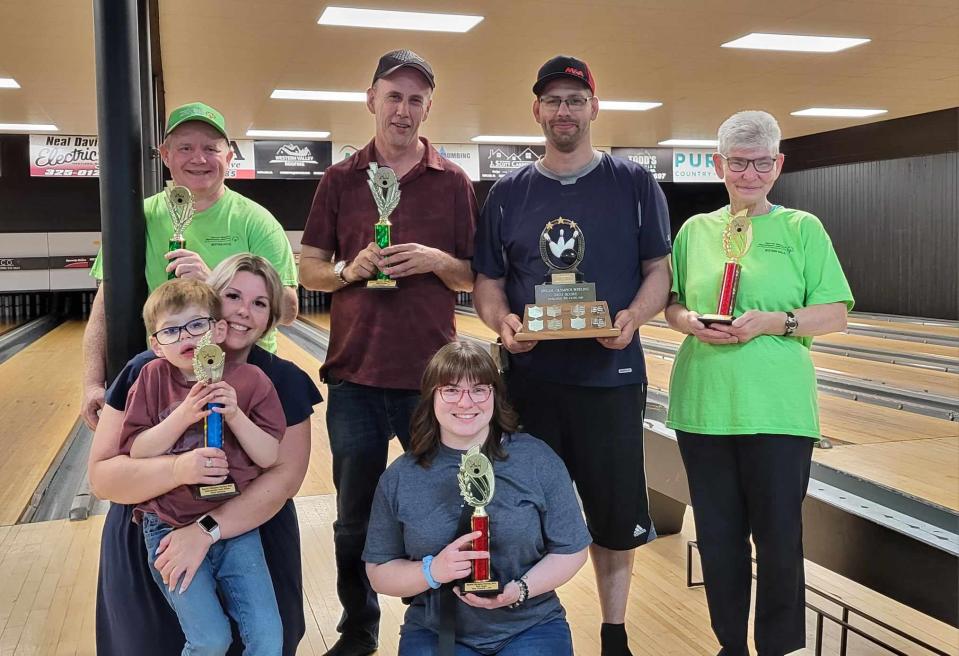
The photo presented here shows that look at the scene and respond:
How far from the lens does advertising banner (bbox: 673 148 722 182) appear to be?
36.0ft

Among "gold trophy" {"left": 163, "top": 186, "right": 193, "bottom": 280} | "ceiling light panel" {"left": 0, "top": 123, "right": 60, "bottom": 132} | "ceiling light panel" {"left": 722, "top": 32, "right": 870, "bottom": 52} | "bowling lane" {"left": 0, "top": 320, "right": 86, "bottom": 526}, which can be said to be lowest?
"bowling lane" {"left": 0, "top": 320, "right": 86, "bottom": 526}

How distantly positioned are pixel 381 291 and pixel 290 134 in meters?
8.06

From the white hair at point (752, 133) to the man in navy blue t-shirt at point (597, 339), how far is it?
0.80ft

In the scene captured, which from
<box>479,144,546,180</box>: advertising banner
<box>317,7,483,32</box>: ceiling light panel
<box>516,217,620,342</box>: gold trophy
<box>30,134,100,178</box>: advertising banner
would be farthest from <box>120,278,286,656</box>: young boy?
<box>479,144,546,180</box>: advertising banner

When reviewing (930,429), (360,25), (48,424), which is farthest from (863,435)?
(48,424)

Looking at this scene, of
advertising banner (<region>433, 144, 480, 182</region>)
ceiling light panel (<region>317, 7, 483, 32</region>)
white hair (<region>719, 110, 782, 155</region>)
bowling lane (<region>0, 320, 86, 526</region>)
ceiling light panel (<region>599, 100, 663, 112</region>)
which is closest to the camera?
white hair (<region>719, 110, 782, 155</region>)

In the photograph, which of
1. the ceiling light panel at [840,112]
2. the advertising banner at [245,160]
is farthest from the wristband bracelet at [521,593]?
the advertising banner at [245,160]

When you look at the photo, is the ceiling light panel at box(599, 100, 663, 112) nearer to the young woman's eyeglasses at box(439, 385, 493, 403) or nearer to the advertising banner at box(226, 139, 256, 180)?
the advertising banner at box(226, 139, 256, 180)

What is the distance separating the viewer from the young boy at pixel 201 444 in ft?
4.93

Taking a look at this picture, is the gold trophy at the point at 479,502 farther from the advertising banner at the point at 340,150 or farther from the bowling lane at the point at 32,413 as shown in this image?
the advertising banner at the point at 340,150

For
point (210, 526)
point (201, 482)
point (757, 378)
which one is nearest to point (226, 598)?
point (210, 526)

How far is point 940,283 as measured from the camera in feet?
33.0

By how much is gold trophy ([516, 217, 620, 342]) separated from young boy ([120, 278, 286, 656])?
2.08ft

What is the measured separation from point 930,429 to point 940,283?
6765 mm
